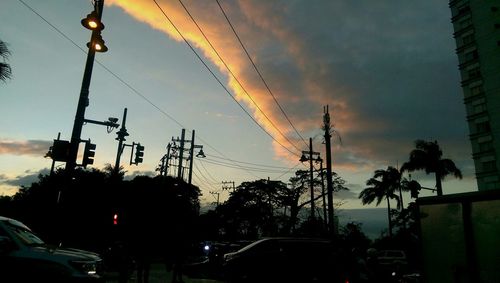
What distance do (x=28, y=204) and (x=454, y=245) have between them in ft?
115

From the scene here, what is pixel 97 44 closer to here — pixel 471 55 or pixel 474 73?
pixel 474 73

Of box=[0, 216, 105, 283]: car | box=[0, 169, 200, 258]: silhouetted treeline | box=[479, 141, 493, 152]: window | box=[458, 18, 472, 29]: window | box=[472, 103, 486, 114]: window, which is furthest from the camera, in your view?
box=[458, 18, 472, 29]: window

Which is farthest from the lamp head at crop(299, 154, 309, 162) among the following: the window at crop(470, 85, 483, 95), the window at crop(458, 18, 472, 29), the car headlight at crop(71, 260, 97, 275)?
the window at crop(458, 18, 472, 29)

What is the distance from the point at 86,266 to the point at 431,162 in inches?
2031

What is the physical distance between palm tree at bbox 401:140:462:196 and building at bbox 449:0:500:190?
3108mm

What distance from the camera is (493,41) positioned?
48.8 metres

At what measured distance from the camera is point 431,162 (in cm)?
5128

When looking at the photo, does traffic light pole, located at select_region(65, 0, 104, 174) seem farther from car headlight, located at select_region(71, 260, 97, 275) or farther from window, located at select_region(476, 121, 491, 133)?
window, located at select_region(476, 121, 491, 133)

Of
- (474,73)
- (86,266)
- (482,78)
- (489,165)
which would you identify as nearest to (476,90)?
(482,78)

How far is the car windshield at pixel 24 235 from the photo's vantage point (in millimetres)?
7387

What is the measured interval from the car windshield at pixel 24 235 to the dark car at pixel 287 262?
5860 millimetres

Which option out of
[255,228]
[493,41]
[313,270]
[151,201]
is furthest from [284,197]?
[313,270]

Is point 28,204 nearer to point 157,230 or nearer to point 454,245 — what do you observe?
point 157,230

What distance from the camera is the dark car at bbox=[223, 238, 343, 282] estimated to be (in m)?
10.9
